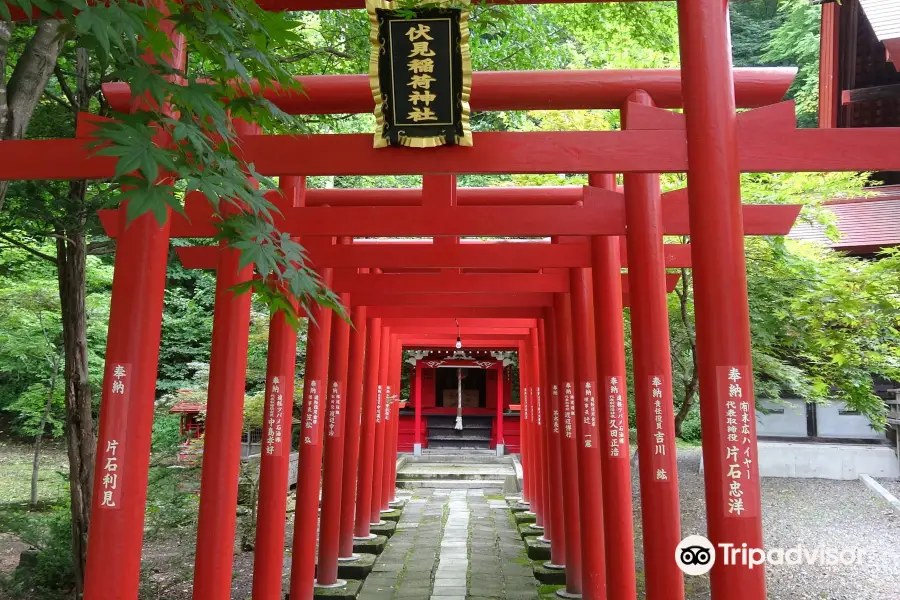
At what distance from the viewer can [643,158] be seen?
4191mm

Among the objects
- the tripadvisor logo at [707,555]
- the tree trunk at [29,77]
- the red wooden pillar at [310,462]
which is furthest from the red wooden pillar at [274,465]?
the tripadvisor logo at [707,555]

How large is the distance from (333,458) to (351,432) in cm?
105

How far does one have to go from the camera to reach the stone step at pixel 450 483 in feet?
62.2

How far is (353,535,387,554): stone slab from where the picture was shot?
10891mm

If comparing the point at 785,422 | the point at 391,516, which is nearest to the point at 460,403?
the point at 391,516

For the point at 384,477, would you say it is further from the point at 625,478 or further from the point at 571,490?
the point at 625,478

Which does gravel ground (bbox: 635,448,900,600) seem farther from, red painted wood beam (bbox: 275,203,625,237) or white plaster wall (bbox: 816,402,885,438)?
red painted wood beam (bbox: 275,203,625,237)

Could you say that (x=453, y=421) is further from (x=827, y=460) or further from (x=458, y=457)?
(x=827, y=460)

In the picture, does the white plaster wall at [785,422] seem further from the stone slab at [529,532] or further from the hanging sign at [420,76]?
the hanging sign at [420,76]

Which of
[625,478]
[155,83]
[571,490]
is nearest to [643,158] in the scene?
[155,83]

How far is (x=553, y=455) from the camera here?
1053 cm

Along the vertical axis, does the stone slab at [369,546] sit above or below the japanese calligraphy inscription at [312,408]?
below

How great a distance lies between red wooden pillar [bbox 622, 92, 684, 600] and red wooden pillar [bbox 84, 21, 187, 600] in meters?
3.38

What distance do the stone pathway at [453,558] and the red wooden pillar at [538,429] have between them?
62 cm
